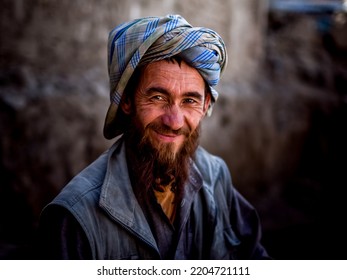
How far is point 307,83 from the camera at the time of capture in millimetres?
6785

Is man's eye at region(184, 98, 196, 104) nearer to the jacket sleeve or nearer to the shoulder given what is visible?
the shoulder

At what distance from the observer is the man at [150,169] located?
1775mm

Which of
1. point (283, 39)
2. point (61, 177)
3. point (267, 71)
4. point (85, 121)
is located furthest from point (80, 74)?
point (283, 39)

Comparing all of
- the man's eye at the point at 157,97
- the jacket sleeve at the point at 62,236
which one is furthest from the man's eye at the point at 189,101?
the jacket sleeve at the point at 62,236

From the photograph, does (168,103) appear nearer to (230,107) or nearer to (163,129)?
(163,129)

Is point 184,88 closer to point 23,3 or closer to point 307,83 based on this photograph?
point 23,3

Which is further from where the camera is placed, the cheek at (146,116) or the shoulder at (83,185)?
the cheek at (146,116)

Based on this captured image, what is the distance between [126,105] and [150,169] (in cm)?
38

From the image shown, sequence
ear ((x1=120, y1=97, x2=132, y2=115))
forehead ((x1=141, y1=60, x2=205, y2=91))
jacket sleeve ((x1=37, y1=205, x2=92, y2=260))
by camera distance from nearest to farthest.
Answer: jacket sleeve ((x1=37, y1=205, x2=92, y2=260)) < forehead ((x1=141, y1=60, x2=205, y2=91)) < ear ((x1=120, y1=97, x2=132, y2=115))

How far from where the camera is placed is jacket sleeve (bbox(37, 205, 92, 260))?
1706 millimetres

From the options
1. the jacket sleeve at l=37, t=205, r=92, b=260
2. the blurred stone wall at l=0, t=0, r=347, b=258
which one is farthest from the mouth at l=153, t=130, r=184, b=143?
the blurred stone wall at l=0, t=0, r=347, b=258

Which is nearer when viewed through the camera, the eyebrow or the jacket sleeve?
the jacket sleeve

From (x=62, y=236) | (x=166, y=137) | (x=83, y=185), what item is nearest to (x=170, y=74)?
(x=166, y=137)

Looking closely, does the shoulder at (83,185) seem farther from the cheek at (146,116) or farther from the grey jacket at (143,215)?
the cheek at (146,116)
